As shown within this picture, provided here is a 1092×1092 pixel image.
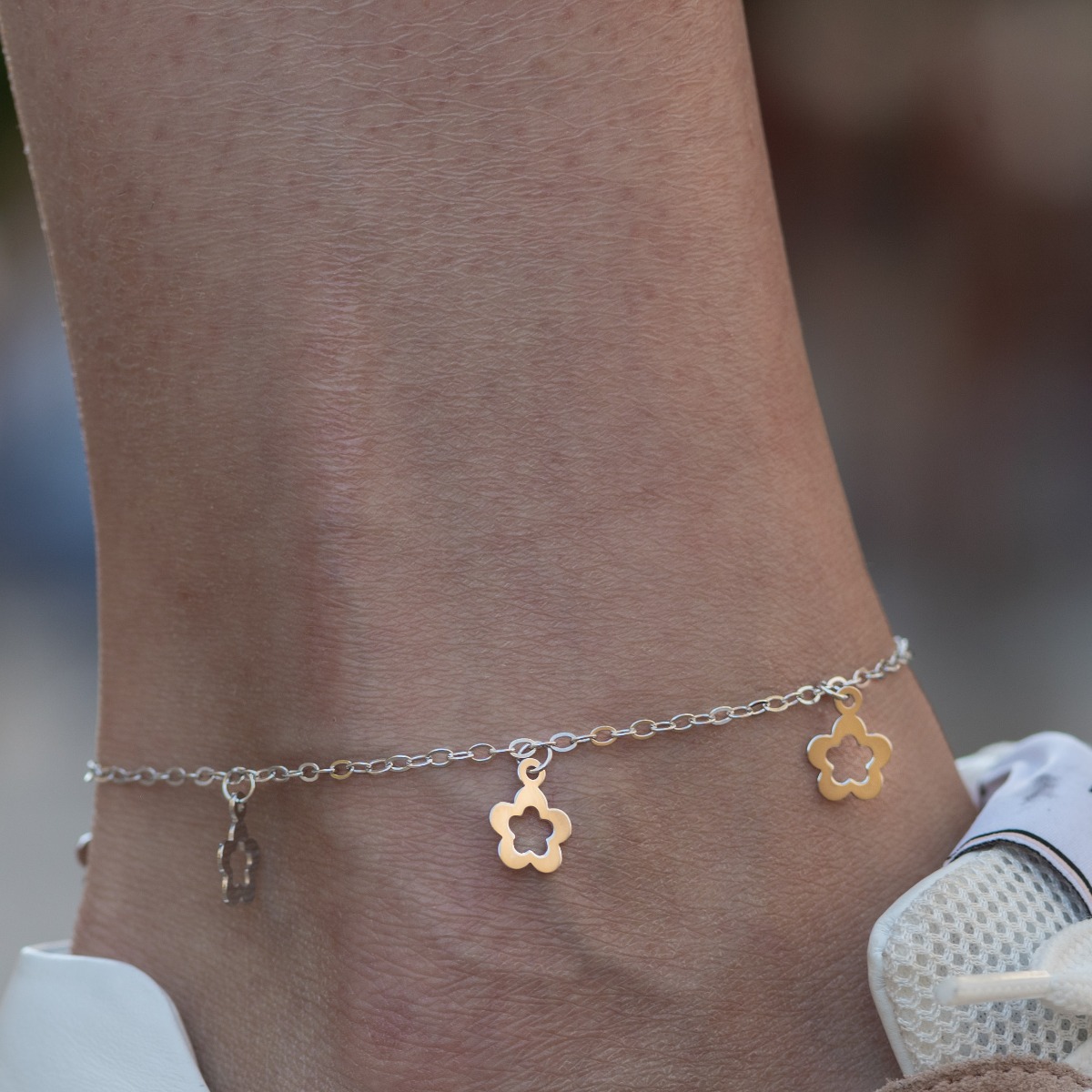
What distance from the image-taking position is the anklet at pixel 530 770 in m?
0.74

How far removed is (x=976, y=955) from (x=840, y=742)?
0.16 meters

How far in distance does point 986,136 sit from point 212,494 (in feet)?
15.0

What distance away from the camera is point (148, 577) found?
0.82 m

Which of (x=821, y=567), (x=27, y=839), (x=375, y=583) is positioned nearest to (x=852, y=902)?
(x=821, y=567)

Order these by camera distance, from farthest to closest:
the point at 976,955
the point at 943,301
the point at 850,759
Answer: the point at 943,301
the point at 850,759
the point at 976,955

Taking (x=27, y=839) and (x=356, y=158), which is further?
(x=27, y=839)

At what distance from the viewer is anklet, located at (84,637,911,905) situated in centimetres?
74

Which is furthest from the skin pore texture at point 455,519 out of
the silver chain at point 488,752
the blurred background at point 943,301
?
the blurred background at point 943,301

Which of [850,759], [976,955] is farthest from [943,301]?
[976,955]

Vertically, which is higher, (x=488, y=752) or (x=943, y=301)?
(x=943, y=301)

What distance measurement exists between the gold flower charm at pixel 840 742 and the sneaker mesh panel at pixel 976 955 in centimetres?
8

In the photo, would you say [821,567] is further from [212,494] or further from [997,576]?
[997,576]

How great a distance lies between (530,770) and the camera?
74 centimetres

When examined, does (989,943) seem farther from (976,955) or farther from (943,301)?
(943,301)
